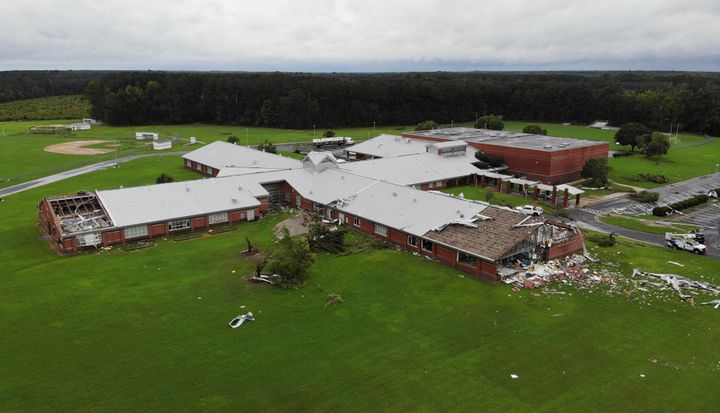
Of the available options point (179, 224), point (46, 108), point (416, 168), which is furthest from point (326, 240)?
point (46, 108)

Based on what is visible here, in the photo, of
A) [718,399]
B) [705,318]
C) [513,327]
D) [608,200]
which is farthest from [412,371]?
[608,200]

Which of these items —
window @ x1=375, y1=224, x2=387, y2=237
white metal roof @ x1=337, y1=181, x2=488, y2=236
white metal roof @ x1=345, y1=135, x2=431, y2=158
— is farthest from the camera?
white metal roof @ x1=345, y1=135, x2=431, y2=158

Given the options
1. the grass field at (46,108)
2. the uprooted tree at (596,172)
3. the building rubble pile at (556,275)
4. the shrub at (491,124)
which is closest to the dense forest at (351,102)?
the grass field at (46,108)

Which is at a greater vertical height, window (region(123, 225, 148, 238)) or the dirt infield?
the dirt infield

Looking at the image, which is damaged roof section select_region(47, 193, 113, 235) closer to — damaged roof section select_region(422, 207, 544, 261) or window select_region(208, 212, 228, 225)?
window select_region(208, 212, 228, 225)

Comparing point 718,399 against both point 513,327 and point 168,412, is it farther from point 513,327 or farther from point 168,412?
point 168,412

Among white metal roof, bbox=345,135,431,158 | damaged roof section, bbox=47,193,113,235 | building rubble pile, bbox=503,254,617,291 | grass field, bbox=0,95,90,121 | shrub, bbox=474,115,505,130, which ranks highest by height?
grass field, bbox=0,95,90,121

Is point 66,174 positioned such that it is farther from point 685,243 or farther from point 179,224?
point 685,243

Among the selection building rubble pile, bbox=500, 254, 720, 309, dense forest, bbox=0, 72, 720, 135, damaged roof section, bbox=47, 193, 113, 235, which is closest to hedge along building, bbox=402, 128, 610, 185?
building rubble pile, bbox=500, 254, 720, 309
